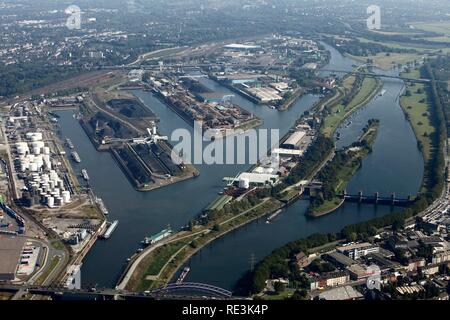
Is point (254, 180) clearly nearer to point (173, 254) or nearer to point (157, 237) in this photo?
point (157, 237)

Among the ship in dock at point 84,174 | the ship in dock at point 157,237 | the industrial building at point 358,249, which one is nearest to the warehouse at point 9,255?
the ship in dock at point 157,237

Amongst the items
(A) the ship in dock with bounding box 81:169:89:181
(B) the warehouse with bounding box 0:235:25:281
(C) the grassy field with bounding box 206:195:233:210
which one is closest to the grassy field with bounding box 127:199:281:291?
(C) the grassy field with bounding box 206:195:233:210

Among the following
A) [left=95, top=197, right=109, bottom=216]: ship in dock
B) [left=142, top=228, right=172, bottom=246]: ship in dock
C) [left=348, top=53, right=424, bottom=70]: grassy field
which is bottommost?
[left=95, top=197, right=109, bottom=216]: ship in dock

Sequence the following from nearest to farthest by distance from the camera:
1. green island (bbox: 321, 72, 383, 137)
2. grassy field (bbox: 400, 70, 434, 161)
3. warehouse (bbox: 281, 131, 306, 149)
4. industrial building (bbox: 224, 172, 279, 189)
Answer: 1. industrial building (bbox: 224, 172, 279, 189)
2. warehouse (bbox: 281, 131, 306, 149)
3. grassy field (bbox: 400, 70, 434, 161)
4. green island (bbox: 321, 72, 383, 137)

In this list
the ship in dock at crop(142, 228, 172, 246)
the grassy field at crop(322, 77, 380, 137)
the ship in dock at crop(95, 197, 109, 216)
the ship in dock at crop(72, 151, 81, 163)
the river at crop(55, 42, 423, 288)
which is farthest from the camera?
the grassy field at crop(322, 77, 380, 137)

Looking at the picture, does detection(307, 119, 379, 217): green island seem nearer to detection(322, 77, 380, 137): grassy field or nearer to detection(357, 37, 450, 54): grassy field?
detection(322, 77, 380, 137): grassy field
